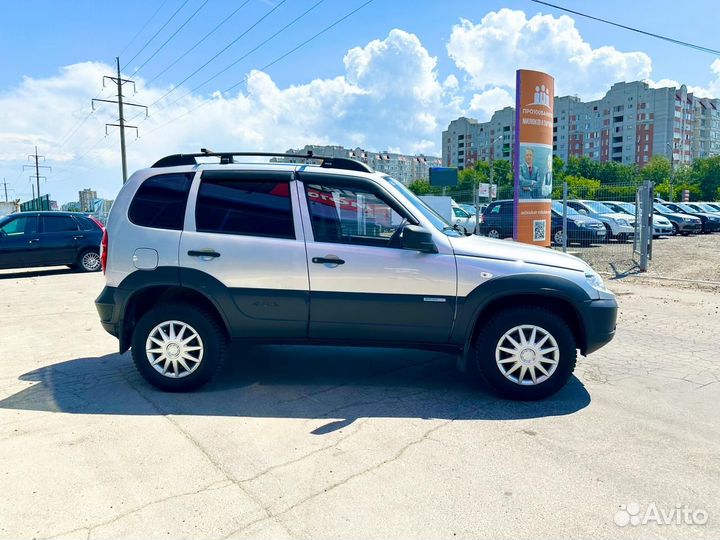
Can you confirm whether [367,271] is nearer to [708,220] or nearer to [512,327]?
[512,327]

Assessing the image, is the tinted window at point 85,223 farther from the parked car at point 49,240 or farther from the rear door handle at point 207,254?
the rear door handle at point 207,254

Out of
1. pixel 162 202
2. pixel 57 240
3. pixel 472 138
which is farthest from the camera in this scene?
pixel 472 138

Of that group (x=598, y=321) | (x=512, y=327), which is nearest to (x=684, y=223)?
(x=598, y=321)

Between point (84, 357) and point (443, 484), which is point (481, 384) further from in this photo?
point (84, 357)

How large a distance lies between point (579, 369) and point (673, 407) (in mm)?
1073

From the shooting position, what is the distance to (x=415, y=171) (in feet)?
578

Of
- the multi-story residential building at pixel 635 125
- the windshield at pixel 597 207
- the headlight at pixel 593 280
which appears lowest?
the headlight at pixel 593 280

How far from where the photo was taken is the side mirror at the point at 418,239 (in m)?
4.10

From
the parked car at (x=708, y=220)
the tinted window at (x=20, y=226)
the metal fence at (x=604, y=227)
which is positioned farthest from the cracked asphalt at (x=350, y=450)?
the parked car at (x=708, y=220)

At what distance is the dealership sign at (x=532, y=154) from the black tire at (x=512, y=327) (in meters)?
8.81

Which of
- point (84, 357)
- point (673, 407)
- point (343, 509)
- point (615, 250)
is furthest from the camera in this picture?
point (615, 250)

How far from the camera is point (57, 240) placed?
13289 millimetres

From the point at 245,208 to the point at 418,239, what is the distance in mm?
1502

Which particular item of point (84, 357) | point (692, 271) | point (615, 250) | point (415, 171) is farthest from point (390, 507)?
point (415, 171)
